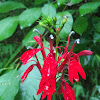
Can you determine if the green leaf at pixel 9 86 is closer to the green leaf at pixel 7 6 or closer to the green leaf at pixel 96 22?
the green leaf at pixel 7 6

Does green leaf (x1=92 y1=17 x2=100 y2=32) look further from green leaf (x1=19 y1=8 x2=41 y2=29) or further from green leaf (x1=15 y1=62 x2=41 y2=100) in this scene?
green leaf (x1=15 y1=62 x2=41 y2=100)

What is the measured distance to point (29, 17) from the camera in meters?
1.18

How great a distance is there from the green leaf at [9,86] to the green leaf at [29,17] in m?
0.38

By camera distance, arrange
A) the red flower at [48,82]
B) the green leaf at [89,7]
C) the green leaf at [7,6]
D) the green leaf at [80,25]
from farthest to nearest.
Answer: the green leaf at [7,6], the green leaf at [80,25], the green leaf at [89,7], the red flower at [48,82]

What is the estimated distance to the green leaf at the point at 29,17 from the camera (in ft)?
3.75

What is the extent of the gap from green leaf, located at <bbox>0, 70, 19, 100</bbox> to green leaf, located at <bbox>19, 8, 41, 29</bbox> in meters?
0.38

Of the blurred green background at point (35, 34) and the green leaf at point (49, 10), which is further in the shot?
the green leaf at point (49, 10)

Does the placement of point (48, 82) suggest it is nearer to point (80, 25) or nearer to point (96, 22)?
point (80, 25)

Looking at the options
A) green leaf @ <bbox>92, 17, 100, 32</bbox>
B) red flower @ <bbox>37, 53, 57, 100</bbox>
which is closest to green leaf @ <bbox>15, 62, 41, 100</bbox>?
red flower @ <bbox>37, 53, 57, 100</bbox>

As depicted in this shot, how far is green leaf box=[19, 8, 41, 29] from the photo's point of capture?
114 centimetres

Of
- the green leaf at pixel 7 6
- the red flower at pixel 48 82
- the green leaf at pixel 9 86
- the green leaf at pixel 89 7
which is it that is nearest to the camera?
the red flower at pixel 48 82

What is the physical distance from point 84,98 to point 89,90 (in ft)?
0.45

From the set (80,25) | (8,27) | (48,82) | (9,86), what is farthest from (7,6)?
(48,82)

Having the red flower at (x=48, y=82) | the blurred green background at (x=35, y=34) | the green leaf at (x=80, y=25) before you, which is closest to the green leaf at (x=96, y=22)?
the blurred green background at (x=35, y=34)
